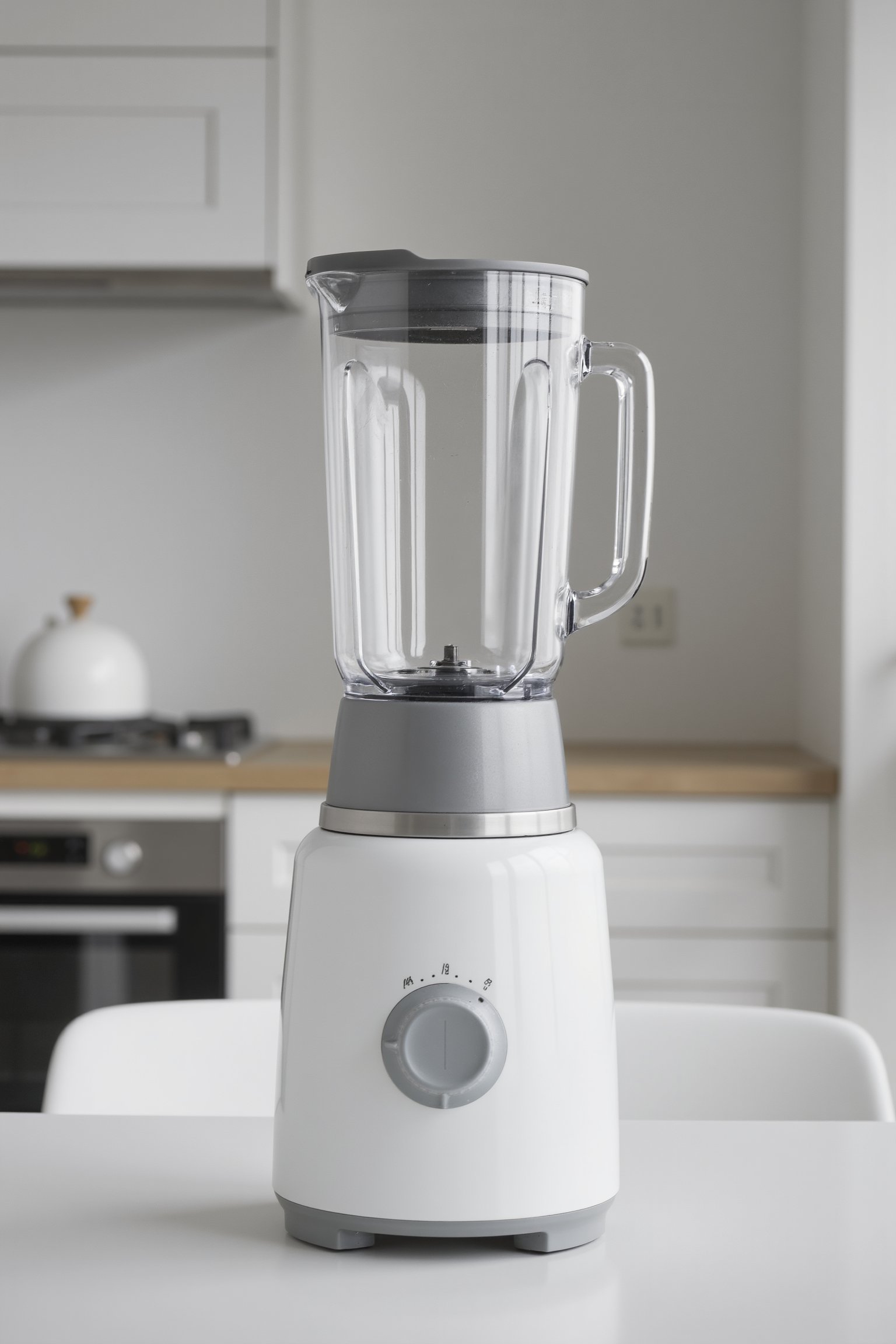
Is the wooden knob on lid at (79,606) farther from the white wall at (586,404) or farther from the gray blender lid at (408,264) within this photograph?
the gray blender lid at (408,264)

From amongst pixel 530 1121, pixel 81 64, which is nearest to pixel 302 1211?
pixel 530 1121

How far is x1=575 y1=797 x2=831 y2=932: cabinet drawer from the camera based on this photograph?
188cm

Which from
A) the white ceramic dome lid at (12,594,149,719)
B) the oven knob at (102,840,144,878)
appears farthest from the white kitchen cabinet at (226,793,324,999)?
the white ceramic dome lid at (12,594,149,719)

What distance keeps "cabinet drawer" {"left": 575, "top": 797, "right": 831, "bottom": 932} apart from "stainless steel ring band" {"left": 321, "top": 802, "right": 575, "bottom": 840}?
131 centimetres

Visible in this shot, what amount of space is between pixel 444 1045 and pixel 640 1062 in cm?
51

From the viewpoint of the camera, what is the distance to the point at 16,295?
2.33 m

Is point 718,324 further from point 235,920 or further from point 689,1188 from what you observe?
point 689,1188

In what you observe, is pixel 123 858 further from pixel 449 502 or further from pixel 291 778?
pixel 449 502

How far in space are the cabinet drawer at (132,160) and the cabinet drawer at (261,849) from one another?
82 cm

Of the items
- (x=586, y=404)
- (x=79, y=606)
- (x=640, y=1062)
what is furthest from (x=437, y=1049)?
(x=586, y=404)

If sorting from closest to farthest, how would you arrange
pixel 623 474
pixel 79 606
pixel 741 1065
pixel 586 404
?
pixel 623 474 < pixel 741 1065 < pixel 79 606 < pixel 586 404

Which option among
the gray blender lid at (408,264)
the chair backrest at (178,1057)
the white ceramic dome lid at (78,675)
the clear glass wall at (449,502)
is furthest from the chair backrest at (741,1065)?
the white ceramic dome lid at (78,675)

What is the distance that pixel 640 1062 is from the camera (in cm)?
102

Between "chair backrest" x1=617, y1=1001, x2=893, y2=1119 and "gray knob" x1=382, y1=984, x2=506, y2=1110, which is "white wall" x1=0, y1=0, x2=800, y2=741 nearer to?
"chair backrest" x1=617, y1=1001, x2=893, y2=1119
